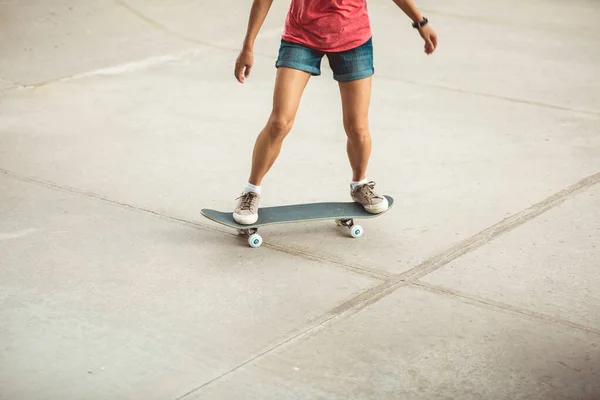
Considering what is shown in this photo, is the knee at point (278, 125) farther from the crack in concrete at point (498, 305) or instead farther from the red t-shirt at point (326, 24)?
the crack in concrete at point (498, 305)

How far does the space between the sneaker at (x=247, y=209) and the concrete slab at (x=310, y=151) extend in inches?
8.8

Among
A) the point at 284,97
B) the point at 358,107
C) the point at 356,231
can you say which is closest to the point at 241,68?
the point at 284,97

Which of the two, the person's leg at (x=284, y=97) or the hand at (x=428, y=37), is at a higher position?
the hand at (x=428, y=37)

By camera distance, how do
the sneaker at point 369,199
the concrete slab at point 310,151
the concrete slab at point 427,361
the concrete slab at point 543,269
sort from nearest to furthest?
1. the concrete slab at point 427,361
2. the concrete slab at point 543,269
3. the sneaker at point 369,199
4. the concrete slab at point 310,151

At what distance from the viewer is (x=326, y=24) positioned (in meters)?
4.70

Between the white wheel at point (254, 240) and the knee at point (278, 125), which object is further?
the white wheel at point (254, 240)

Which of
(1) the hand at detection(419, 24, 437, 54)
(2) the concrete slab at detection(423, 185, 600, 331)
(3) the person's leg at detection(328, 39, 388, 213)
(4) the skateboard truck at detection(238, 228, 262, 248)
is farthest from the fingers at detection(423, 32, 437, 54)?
(4) the skateboard truck at detection(238, 228, 262, 248)

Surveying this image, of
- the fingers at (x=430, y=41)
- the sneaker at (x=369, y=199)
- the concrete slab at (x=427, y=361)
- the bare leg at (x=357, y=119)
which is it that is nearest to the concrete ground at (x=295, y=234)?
the concrete slab at (x=427, y=361)

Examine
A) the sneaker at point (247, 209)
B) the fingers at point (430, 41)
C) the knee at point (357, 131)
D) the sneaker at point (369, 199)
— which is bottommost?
the sneaker at point (247, 209)

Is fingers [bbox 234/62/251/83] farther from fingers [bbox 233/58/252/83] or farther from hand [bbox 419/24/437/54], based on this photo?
hand [bbox 419/24/437/54]

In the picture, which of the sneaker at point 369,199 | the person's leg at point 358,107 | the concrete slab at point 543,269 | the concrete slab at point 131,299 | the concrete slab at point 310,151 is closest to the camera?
the concrete slab at point 131,299

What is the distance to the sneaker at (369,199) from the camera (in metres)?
5.08

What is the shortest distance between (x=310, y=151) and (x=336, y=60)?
1.62 m

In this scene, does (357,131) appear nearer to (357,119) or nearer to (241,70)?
(357,119)
